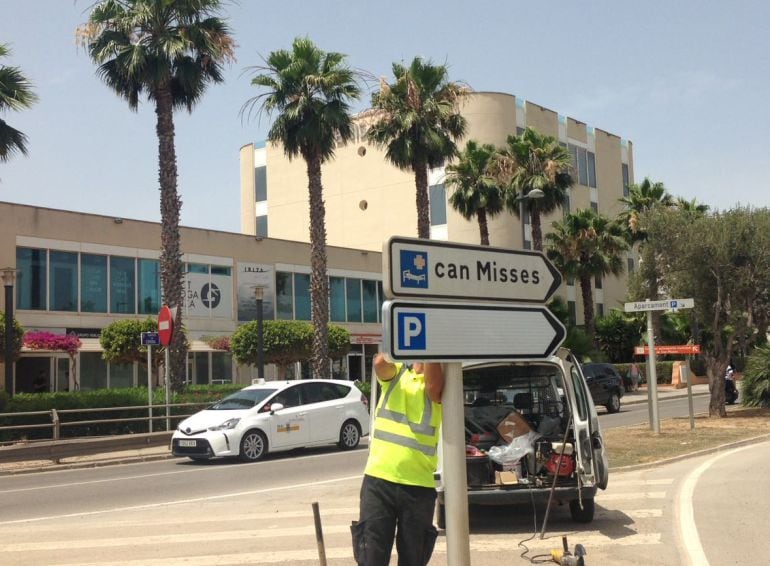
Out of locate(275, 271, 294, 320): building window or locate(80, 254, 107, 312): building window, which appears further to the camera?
locate(275, 271, 294, 320): building window

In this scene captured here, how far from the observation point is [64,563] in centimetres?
800

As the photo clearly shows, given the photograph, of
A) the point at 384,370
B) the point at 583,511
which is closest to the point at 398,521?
the point at 384,370

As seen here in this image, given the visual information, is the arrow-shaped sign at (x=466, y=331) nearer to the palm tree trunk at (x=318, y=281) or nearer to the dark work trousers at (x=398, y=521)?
the dark work trousers at (x=398, y=521)

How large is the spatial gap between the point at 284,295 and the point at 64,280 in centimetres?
1147

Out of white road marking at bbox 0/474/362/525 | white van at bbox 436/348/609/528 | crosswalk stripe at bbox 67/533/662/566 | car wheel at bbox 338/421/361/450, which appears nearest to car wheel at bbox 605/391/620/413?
car wheel at bbox 338/421/361/450

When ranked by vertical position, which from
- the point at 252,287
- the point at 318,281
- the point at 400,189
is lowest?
the point at 318,281

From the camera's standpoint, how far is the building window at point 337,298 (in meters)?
43.5

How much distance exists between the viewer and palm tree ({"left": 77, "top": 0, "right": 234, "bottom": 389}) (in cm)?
2553

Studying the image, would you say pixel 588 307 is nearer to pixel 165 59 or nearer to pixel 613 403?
pixel 613 403

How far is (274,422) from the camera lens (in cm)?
1781

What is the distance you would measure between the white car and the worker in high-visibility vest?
12.5 m

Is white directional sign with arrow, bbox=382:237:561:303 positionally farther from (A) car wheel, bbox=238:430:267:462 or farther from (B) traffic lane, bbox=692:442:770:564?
(A) car wheel, bbox=238:430:267:462

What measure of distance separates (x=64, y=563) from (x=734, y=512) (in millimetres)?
7219

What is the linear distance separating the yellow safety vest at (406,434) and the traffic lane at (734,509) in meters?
3.93
